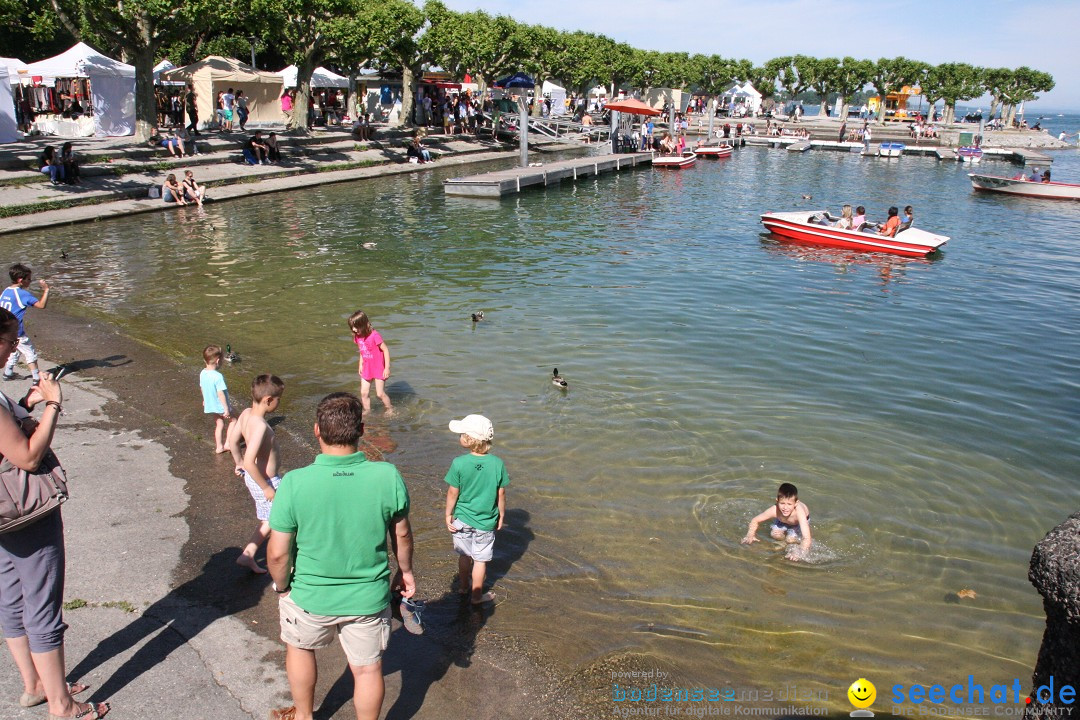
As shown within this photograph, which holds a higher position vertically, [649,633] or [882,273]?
[882,273]

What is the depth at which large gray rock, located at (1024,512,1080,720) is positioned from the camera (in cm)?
184

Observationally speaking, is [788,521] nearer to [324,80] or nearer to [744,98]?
[324,80]

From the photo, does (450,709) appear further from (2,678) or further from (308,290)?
(308,290)

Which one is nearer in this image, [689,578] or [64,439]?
[689,578]

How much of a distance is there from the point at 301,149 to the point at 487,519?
118ft

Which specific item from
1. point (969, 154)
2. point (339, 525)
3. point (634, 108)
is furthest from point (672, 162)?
point (339, 525)

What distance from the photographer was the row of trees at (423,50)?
28891 millimetres

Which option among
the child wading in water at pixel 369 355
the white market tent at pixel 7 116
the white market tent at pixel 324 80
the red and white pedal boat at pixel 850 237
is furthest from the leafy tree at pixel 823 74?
the child wading in water at pixel 369 355

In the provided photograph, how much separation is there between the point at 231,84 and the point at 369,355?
35.7 m

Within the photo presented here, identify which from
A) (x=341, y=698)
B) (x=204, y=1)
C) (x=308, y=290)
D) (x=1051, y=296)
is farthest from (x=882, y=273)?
(x=204, y=1)

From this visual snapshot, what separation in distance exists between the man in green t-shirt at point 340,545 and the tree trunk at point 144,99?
31.7 m

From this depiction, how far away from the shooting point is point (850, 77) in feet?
306

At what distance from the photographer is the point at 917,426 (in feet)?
35.3

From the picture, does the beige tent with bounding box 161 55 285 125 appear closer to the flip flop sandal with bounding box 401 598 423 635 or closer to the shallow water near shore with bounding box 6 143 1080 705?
the shallow water near shore with bounding box 6 143 1080 705
